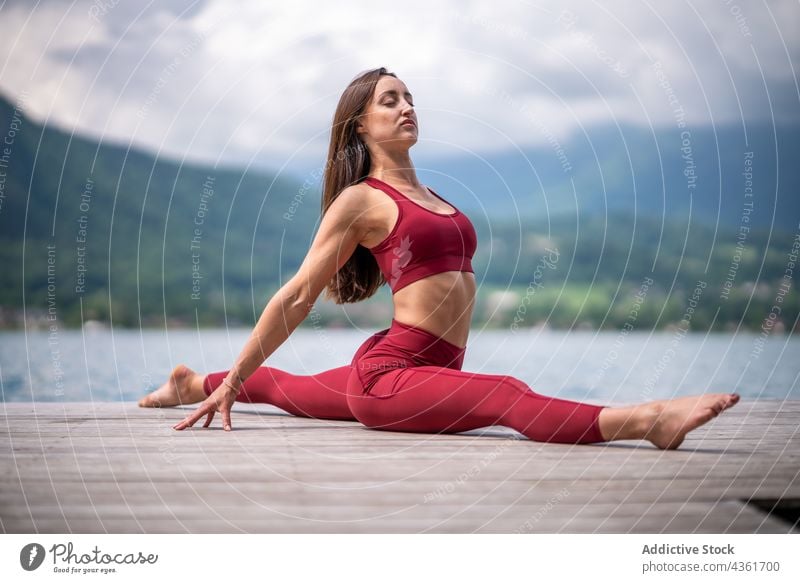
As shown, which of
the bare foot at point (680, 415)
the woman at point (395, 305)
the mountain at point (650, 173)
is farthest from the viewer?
the mountain at point (650, 173)

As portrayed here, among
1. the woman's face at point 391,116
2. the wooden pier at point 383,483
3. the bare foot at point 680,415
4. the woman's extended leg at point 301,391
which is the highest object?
the woman's face at point 391,116

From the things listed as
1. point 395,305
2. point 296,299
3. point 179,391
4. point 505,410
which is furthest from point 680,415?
point 179,391

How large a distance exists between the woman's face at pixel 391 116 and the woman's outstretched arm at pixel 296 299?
28 centimetres

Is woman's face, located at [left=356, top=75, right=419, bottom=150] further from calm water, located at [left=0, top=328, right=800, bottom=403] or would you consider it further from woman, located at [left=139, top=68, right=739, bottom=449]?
calm water, located at [left=0, top=328, right=800, bottom=403]

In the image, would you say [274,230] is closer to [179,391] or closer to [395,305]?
[179,391]

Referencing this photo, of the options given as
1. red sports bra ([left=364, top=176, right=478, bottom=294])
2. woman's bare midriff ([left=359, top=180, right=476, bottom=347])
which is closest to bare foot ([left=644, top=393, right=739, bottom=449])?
woman's bare midriff ([left=359, top=180, right=476, bottom=347])

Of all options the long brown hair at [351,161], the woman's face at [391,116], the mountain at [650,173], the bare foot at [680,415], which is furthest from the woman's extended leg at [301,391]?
the mountain at [650,173]

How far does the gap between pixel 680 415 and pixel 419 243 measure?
1.08 metres

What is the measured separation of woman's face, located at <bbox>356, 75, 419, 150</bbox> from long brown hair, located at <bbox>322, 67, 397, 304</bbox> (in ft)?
0.11

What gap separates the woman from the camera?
268cm

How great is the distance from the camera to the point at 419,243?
2961 mm

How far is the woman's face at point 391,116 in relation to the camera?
3107mm

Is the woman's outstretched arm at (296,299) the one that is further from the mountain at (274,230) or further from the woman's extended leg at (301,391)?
the mountain at (274,230)

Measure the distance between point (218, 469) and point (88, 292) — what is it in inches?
1024
